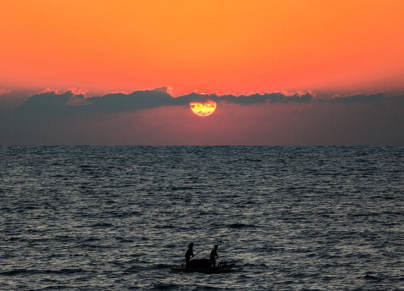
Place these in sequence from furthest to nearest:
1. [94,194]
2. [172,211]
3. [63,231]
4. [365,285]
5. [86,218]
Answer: [94,194], [172,211], [86,218], [63,231], [365,285]

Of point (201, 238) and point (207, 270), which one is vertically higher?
point (207, 270)

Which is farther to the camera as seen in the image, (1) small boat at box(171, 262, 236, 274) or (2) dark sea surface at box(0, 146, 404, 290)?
(1) small boat at box(171, 262, 236, 274)

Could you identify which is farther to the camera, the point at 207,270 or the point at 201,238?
the point at 201,238

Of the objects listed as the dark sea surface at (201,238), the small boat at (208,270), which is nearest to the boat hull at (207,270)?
the small boat at (208,270)

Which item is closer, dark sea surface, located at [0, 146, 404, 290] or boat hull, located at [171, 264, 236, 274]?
dark sea surface, located at [0, 146, 404, 290]

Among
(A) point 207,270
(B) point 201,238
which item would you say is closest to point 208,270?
(A) point 207,270

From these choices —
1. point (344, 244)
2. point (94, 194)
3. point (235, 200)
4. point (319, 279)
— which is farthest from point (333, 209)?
point (94, 194)

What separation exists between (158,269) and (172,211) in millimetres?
26857

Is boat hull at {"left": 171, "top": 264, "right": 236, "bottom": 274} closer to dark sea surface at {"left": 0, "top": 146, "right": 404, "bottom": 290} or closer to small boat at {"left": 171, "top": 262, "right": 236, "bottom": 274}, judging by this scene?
small boat at {"left": 171, "top": 262, "right": 236, "bottom": 274}

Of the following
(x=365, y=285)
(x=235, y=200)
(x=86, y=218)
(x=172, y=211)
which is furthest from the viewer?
(x=235, y=200)

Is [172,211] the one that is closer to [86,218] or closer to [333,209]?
[86,218]

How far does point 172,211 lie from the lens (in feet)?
203

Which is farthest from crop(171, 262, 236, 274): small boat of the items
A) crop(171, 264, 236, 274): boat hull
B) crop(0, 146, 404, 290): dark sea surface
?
crop(0, 146, 404, 290): dark sea surface

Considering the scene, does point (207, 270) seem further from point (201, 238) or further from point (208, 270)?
point (201, 238)
